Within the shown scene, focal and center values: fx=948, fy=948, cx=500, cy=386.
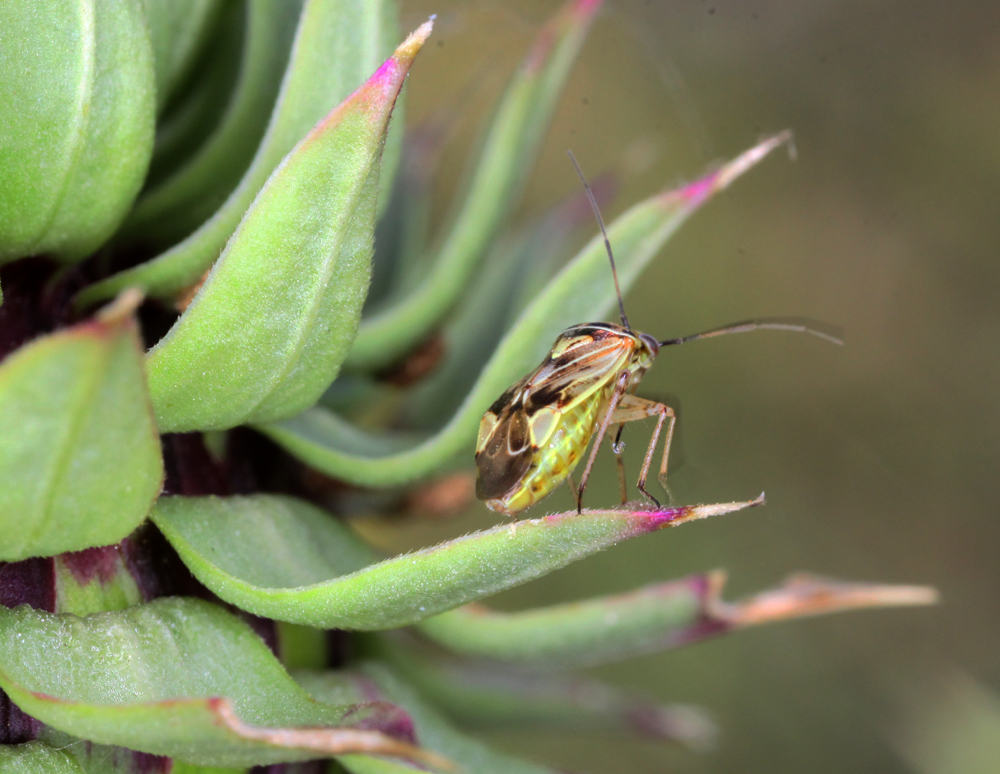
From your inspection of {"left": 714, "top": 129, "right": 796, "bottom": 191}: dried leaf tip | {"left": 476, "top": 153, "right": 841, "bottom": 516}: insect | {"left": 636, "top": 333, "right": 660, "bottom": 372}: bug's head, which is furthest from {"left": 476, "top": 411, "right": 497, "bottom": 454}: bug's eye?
{"left": 714, "top": 129, "right": 796, "bottom": 191}: dried leaf tip

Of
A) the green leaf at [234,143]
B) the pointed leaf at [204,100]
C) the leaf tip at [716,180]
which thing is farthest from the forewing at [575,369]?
the pointed leaf at [204,100]

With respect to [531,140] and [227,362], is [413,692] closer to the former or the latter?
[227,362]

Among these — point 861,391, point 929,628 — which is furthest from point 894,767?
point 861,391

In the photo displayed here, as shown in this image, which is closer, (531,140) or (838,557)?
(531,140)

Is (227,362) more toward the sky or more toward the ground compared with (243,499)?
more toward the sky

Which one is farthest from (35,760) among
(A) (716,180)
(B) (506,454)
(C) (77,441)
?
(A) (716,180)

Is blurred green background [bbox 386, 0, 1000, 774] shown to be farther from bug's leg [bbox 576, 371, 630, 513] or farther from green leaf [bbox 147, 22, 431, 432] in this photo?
green leaf [bbox 147, 22, 431, 432]

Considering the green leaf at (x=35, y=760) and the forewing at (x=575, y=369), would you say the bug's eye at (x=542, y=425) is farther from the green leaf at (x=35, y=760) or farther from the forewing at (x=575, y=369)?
the green leaf at (x=35, y=760)
